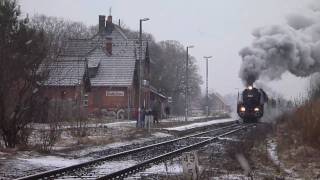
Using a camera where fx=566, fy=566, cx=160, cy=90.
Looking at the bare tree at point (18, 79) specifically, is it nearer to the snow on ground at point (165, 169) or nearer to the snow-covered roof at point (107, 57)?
the snow on ground at point (165, 169)

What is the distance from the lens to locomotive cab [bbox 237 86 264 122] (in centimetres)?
4575

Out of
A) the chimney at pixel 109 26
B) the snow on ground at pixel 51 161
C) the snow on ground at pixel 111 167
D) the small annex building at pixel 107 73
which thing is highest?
the chimney at pixel 109 26

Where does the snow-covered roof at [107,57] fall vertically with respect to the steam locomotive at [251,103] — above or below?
above

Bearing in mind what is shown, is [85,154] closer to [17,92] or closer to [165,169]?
[17,92]

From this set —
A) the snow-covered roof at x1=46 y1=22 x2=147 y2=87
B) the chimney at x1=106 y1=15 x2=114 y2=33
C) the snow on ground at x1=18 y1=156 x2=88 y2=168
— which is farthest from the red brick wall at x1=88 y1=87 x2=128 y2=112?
the snow on ground at x1=18 y1=156 x2=88 y2=168

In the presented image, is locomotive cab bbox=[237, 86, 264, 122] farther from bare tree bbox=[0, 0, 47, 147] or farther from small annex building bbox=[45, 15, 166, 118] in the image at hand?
bare tree bbox=[0, 0, 47, 147]

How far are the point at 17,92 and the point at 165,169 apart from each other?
6.29 meters

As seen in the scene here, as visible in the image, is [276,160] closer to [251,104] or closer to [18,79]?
[18,79]

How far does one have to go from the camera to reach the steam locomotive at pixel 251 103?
4575 cm

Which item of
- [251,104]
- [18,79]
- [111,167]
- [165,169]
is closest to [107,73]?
[251,104]

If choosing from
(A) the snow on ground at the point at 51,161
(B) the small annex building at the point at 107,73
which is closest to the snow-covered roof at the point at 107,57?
(B) the small annex building at the point at 107,73

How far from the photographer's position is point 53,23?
9406 cm

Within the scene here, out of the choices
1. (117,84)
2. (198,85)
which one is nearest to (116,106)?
(117,84)

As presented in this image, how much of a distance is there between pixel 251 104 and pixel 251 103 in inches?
4.1
